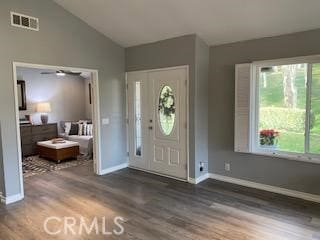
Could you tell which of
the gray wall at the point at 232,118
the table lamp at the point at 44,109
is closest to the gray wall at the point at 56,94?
the table lamp at the point at 44,109

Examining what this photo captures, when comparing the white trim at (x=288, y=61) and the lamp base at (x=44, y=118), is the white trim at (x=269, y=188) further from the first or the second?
the lamp base at (x=44, y=118)

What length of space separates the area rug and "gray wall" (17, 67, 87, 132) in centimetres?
173

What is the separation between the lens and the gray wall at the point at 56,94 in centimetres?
748

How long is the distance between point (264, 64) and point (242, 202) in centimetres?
212

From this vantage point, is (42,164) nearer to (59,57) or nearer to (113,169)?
(113,169)

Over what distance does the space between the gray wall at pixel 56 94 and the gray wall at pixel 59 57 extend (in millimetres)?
3639

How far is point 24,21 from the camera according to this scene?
384 centimetres

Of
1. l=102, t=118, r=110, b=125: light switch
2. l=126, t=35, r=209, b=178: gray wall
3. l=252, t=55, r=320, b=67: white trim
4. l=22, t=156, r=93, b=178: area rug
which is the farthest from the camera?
l=22, t=156, r=93, b=178: area rug

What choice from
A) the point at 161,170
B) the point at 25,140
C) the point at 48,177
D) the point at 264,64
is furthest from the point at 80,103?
the point at 264,64

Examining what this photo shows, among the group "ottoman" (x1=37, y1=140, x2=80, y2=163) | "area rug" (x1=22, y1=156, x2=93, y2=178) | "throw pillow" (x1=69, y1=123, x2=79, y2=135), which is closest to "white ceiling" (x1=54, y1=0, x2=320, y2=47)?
"ottoman" (x1=37, y1=140, x2=80, y2=163)

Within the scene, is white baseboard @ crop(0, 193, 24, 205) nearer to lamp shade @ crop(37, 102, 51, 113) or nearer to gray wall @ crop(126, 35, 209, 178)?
gray wall @ crop(126, 35, 209, 178)

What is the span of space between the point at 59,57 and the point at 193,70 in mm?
2294

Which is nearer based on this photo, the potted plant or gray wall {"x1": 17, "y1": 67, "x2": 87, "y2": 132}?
the potted plant

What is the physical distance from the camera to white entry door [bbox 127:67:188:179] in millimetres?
4609
